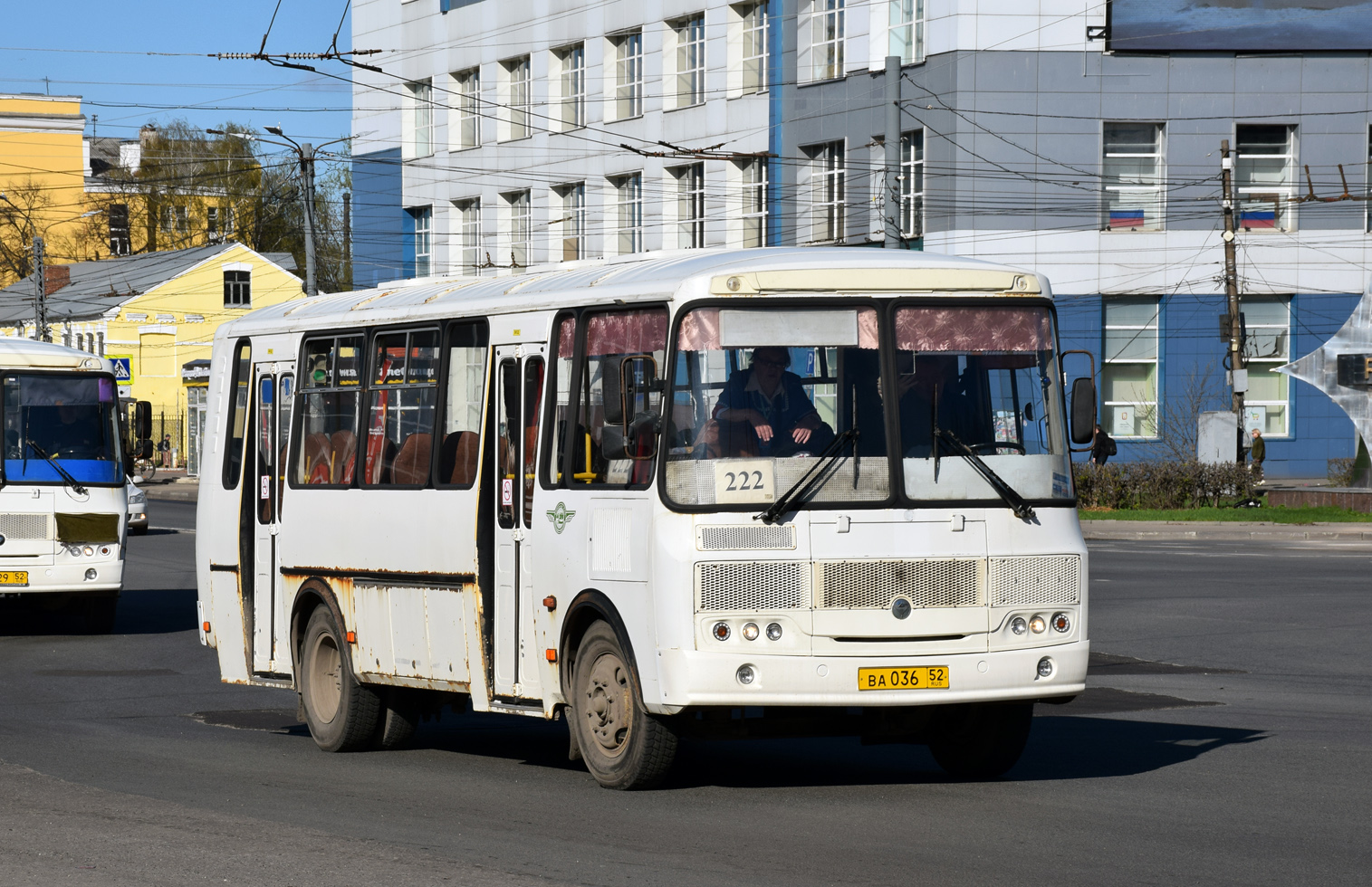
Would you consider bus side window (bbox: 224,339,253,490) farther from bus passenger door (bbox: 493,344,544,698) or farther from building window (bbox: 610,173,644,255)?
building window (bbox: 610,173,644,255)

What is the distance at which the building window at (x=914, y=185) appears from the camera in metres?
49.3

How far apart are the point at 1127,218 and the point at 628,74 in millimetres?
15281

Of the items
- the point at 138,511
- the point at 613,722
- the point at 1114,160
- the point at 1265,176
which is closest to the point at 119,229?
the point at 1114,160

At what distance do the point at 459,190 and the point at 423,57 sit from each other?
4.48 meters

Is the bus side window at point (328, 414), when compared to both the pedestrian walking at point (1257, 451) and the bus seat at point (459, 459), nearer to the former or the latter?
the bus seat at point (459, 459)

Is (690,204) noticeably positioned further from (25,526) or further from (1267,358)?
(25,526)

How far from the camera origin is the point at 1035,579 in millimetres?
9984

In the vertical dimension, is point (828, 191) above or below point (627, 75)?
below

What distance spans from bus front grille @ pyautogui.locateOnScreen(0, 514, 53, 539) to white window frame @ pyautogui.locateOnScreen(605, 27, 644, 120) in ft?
125

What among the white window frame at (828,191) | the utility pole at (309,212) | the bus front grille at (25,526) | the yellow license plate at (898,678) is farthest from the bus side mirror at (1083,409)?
the white window frame at (828,191)

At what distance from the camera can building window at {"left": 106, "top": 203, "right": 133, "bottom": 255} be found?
101m

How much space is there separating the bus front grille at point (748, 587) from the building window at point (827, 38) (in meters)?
42.6

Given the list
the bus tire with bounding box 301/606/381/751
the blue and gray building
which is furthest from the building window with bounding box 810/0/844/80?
the bus tire with bounding box 301/606/381/751

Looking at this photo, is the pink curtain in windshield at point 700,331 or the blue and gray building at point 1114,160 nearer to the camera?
the pink curtain in windshield at point 700,331
